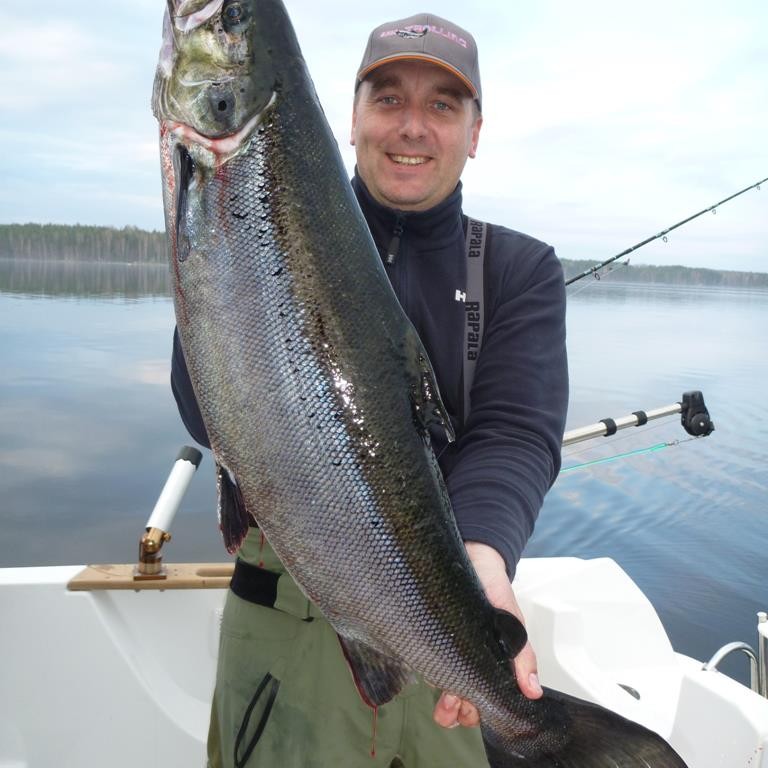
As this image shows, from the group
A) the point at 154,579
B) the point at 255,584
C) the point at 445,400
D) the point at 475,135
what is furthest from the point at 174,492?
the point at 475,135

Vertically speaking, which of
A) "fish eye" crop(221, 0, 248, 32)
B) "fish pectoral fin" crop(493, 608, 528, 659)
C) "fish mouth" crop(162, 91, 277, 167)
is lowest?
"fish pectoral fin" crop(493, 608, 528, 659)

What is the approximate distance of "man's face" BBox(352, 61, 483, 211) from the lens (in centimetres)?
253

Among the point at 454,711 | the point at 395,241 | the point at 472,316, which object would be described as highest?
the point at 395,241

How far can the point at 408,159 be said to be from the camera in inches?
102

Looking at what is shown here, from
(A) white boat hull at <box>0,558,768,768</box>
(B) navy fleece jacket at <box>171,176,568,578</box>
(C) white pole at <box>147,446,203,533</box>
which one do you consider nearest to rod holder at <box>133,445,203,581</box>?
(C) white pole at <box>147,446,203,533</box>

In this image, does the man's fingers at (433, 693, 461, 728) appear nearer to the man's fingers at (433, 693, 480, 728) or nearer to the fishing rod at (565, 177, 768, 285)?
the man's fingers at (433, 693, 480, 728)

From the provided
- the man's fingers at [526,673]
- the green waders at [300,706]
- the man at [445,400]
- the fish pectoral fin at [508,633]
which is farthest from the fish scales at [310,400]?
the green waders at [300,706]

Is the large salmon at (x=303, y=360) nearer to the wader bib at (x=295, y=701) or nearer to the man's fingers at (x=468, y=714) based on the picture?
the man's fingers at (x=468, y=714)

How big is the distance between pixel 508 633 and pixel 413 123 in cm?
173

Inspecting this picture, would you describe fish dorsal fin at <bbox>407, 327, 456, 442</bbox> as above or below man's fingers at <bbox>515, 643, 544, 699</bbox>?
above

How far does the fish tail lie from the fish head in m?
1.79

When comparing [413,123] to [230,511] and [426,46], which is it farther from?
[230,511]

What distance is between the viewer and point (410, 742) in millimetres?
2389

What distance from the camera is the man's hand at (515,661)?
1972mm
